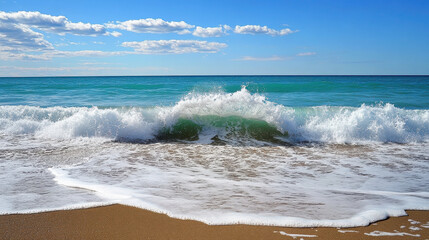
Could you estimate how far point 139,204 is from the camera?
3.64 meters

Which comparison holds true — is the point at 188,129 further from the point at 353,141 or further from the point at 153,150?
the point at 353,141

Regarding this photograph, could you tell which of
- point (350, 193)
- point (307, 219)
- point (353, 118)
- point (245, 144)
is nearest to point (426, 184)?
point (350, 193)

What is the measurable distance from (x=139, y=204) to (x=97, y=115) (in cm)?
627

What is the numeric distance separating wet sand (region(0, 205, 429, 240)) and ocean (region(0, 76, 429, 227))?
0.51ft

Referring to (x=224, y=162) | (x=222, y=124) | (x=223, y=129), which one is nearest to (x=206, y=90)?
(x=222, y=124)

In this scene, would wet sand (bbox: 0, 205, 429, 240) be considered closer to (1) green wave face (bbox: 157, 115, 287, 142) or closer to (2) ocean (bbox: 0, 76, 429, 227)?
(2) ocean (bbox: 0, 76, 429, 227)

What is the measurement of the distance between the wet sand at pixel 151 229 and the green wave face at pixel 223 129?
5.63m

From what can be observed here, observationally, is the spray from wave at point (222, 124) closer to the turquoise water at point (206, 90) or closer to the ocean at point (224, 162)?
the ocean at point (224, 162)

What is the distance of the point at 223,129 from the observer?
31.9 feet

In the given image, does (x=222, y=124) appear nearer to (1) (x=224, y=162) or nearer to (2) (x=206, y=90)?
(2) (x=206, y=90)

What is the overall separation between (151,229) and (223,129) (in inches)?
269

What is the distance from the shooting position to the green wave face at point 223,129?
9078 mm

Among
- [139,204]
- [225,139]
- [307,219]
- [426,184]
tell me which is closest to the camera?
[307,219]

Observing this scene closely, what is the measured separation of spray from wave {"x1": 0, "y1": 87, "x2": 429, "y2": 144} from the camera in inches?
348
